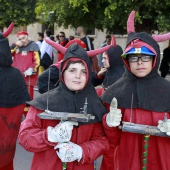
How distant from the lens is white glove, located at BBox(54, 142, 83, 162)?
250cm

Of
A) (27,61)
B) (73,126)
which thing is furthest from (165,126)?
(27,61)

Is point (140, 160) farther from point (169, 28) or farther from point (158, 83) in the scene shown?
point (169, 28)

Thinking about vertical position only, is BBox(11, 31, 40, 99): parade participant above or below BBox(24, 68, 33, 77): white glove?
above

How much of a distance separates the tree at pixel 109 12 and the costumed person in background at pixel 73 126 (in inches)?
203

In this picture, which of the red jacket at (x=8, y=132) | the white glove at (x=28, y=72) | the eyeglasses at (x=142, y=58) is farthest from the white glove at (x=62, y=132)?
the white glove at (x=28, y=72)

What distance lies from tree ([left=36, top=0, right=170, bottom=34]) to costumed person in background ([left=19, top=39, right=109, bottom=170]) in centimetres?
514

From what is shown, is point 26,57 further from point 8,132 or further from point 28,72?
point 8,132

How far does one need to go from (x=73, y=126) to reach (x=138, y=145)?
53cm

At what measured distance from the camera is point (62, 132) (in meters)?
2.46

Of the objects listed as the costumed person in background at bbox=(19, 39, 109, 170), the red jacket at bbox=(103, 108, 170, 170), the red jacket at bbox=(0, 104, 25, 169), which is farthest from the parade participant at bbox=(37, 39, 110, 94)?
the red jacket at bbox=(103, 108, 170, 170)

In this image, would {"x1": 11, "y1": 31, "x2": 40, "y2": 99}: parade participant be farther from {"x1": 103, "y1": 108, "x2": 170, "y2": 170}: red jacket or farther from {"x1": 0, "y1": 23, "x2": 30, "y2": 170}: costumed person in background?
{"x1": 103, "y1": 108, "x2": 170, "y2": 170}: red jacket

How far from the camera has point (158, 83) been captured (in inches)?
109

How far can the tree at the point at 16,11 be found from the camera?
15975 millimetres

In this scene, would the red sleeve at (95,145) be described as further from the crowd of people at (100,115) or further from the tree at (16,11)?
the tree at (16,11)
